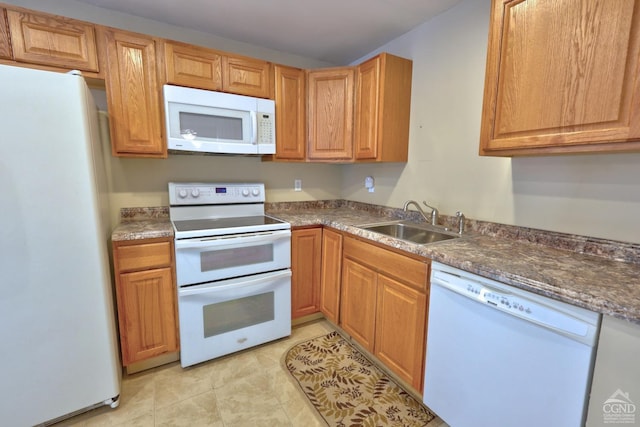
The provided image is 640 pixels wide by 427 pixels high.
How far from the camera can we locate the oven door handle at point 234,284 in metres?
1.77

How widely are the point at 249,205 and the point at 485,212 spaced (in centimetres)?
183

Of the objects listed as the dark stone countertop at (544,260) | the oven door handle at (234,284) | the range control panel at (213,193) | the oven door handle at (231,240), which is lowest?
the oven door handle at (234,284)

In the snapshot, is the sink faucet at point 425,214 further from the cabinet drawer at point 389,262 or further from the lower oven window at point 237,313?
the lower oven window at point 237,313

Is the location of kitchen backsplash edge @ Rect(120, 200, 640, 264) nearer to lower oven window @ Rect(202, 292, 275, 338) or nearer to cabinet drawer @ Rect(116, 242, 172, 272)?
cabinet drawer @ Rect(116, 242, 172, 272)

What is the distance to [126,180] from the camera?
81.7 inches

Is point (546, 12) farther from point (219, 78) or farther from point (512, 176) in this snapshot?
point (219, 78)

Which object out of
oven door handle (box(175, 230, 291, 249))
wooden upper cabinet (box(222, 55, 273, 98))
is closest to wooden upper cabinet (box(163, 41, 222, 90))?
wooden upper cabinet (box(222, 55, 273, 98))

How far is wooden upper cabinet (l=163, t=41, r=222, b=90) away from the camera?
1.87 m

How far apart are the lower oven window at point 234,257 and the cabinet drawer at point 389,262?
59 centimetres

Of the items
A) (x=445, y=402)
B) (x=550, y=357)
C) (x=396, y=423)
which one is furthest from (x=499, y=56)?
(x=396, y=423)

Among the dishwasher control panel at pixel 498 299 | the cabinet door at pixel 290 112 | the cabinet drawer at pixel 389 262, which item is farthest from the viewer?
the cabinet door at pixel 290 112

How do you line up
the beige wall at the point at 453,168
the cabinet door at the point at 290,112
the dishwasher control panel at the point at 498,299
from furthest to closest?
the cabinet door at the point at 290,112
the beige wall at the point at 453,168
the dishwasher control panel at the point at 498,299

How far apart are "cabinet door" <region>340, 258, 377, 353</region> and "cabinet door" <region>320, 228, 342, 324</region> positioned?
0.18 feet

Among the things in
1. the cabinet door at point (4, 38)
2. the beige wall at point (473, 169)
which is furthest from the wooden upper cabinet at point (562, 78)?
the cabinet door at point (4, 38)
